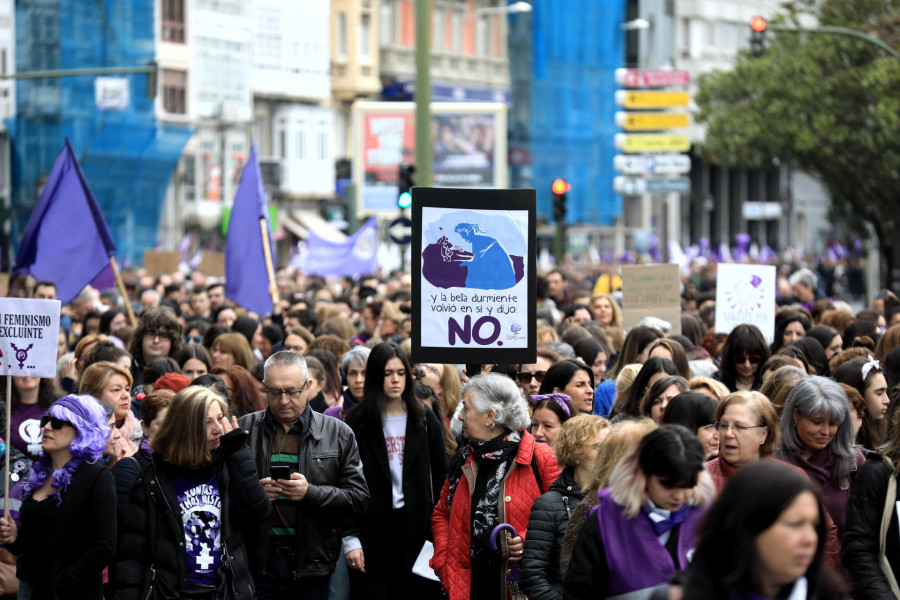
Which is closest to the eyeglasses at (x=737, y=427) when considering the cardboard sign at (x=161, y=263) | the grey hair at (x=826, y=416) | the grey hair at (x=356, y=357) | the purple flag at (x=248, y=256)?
the grey hair at (x=826, y=416)

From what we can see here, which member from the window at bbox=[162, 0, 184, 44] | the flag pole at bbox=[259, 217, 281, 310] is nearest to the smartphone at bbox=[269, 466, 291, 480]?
the flag pole at bbox=[259, 217, 281, 310]

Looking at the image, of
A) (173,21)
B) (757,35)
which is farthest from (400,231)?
(173,21)

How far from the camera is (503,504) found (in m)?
6.25

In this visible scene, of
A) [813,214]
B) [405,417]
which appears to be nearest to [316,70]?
[813,214]

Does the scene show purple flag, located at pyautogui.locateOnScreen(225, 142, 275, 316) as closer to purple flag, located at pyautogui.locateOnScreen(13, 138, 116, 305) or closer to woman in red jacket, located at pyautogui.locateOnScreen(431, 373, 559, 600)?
purple flag, located at pyautogui.locateOnScreen(13, 138, 116, 305)

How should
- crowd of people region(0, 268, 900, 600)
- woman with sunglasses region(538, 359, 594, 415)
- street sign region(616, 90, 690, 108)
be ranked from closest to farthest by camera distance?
crowd of people region(0, 268, 900, 600) → woman with sunglasses region(538, 359, 594, 415) → street sign region(616, 90, 690, 108)

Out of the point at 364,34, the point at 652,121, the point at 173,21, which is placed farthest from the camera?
the point at 364,34

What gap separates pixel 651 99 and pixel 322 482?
62.7 feet

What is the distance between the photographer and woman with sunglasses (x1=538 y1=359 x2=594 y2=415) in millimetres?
7660

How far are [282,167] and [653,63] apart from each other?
22.7m

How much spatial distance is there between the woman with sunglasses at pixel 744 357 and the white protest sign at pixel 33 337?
412 cm

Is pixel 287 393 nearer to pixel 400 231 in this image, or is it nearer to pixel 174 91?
pixel 400 231

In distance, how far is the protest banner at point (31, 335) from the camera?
736 centimetres

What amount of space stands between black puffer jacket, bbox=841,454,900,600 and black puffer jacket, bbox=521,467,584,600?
1.00m
